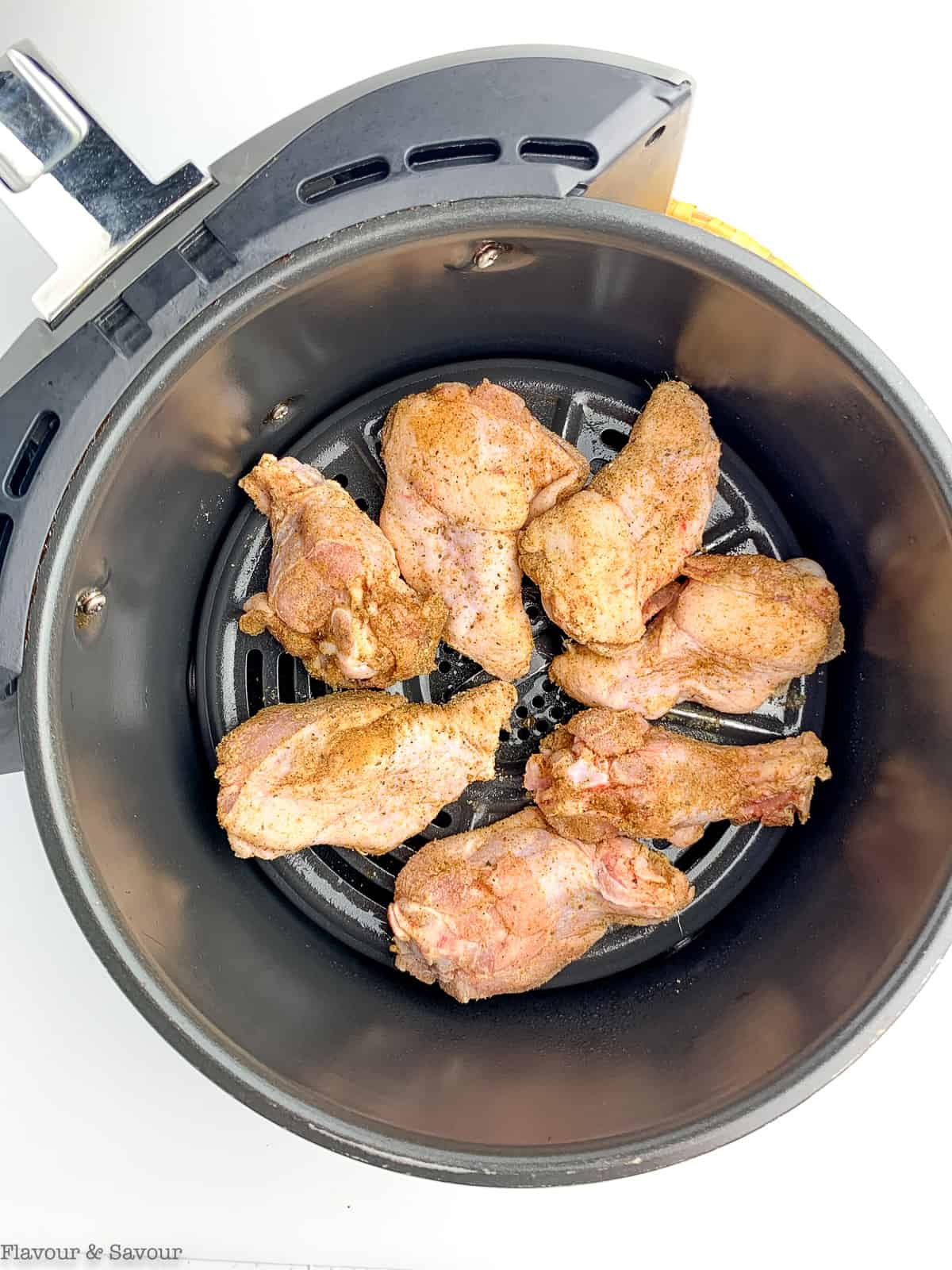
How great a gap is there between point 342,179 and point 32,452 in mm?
374

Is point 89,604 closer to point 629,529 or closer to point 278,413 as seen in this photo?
point 278,413

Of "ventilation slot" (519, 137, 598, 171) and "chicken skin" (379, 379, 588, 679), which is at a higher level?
"ventilation slot" (519, 137, 598, 171)

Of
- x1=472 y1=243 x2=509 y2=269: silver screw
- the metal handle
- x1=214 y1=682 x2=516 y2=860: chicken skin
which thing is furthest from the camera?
x1=214 y1=682 x2=516 y2=860: chicken skin

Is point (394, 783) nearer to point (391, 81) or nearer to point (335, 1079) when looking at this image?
point (335, 1079)

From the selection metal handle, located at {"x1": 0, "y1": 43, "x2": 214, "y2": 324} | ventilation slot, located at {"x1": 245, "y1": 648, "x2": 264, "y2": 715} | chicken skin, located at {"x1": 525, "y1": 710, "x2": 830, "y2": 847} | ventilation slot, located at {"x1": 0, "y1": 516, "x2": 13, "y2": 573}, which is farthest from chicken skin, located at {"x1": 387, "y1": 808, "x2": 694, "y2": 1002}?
metal handle, located at {"x1": 0, "y1": 43, "x2": 214, "y2": 324}

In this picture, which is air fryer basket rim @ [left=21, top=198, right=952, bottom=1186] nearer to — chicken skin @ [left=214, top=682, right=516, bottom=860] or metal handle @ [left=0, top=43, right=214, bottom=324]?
metal handle @ [left=0, top=43, right=214, bottom=324]

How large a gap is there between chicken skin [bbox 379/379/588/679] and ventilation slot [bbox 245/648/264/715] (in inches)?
9.5

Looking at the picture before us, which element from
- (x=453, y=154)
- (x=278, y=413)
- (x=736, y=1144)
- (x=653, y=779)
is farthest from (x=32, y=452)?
(x=736, y=1144)

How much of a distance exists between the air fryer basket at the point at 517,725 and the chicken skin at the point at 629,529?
3.0 inches

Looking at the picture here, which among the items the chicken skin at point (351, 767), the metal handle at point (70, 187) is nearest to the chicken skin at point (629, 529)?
the chicken skin at point (351, 767)

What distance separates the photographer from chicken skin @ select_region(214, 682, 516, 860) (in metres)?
1.15

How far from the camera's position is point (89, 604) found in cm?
98

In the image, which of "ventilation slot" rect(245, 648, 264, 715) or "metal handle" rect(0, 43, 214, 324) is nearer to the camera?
"metal handle" rect(0, 43, 214, 324)

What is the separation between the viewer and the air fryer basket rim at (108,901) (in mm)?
857
